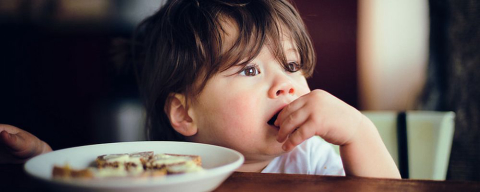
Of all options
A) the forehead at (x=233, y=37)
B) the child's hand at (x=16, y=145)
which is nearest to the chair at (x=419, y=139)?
the forehead at (x=233, y=37)

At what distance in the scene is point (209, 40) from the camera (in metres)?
0.98

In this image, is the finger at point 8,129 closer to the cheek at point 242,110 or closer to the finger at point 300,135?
the cheek at point 242,110

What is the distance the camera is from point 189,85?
1.02 meters

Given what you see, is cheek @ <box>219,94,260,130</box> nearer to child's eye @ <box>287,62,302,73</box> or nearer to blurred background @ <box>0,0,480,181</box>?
child's eye @ <box>287,62,302,73</box>

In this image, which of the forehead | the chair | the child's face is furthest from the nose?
the chair

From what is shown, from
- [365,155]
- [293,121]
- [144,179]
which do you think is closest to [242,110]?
[293,121]

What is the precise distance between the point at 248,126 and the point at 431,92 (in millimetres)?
1727

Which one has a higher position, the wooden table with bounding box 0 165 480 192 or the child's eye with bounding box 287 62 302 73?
the child's eye with bounding box 287 62 302 73

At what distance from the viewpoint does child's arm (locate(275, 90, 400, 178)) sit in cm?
78

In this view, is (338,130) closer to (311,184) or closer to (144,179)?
(311,184)

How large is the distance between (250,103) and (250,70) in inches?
4.0

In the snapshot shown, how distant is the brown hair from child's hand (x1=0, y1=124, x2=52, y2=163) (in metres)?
0.36

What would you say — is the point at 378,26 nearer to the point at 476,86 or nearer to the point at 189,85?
the point at 476,86

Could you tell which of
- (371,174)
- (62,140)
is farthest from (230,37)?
(62,140)
